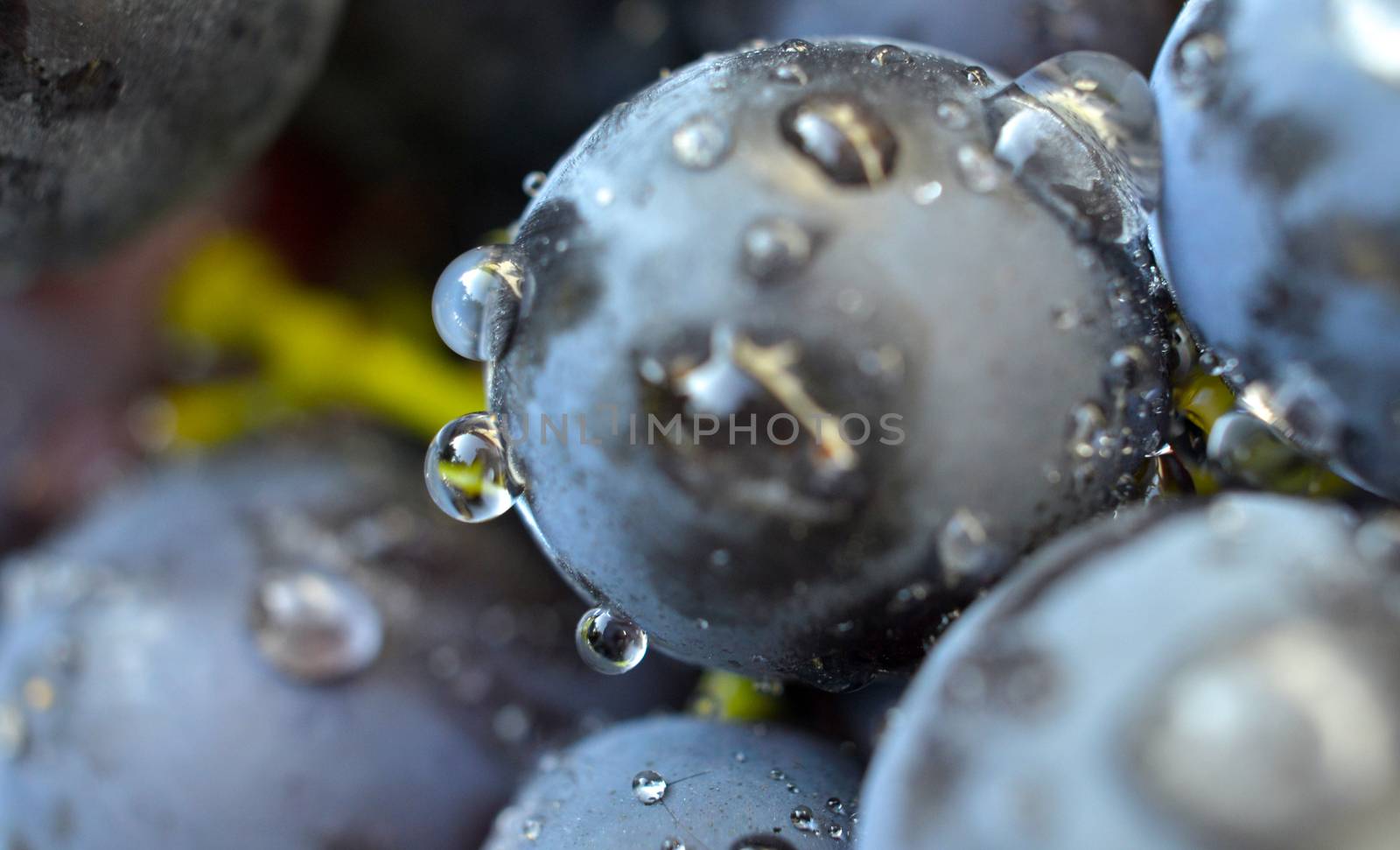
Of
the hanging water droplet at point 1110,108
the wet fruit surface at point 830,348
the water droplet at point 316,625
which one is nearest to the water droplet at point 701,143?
the wet fruit surface at point 830,348

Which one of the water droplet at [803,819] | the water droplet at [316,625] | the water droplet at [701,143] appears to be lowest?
the water droplet at [316,625]

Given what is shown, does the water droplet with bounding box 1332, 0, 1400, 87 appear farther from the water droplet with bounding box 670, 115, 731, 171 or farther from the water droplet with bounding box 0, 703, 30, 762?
the water droplet with bounding box 0, 703, 30, 762

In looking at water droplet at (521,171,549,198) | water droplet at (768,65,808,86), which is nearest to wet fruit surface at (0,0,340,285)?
water droplet at (521,171,549,198)

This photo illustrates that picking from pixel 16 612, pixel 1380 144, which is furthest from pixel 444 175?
pixel 1380 144

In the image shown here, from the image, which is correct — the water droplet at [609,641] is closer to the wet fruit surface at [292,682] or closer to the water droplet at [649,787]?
the water droplet at [649,787]

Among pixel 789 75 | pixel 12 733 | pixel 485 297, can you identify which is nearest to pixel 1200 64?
pixel 789 75

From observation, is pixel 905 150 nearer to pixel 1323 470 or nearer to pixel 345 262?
pixel 1323 470
